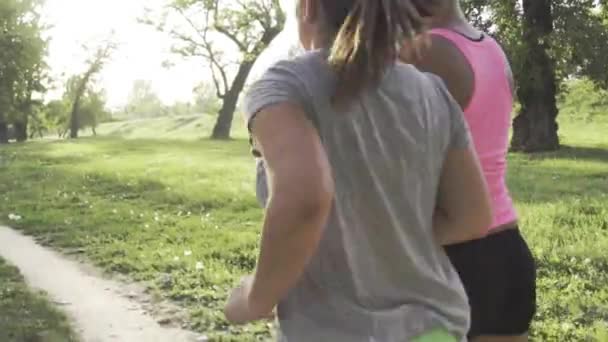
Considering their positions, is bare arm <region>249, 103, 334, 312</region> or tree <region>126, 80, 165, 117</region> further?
tree <region>126, 80, 165, 117</region>

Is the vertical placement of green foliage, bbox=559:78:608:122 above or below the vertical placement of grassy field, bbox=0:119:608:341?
above

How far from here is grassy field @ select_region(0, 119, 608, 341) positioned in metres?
5.80

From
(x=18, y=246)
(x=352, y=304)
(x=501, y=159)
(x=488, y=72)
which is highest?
(x=488, y=72)

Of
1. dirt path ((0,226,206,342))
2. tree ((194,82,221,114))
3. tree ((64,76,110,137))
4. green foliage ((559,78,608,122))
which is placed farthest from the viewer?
tree ((64,76,110,137))

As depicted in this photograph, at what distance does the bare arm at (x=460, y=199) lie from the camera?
1.58 metres

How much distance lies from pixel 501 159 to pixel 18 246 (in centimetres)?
745

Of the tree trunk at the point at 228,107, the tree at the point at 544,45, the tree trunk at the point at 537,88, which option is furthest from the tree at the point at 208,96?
the tree at the point at 544,45

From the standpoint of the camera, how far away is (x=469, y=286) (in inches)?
89.4

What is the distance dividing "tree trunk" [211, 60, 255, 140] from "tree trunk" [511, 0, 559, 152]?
59.4 ft

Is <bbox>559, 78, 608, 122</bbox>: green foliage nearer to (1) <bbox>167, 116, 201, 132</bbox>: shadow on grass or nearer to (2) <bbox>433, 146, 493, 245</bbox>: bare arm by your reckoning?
(2) <bbox>433, 146, 493, 245</bbox>: bare arm

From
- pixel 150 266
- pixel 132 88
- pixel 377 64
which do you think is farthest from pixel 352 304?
pixel 132 88

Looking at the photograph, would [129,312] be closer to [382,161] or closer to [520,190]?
[382,161]

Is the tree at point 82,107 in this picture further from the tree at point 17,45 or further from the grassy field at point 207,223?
the grassy field at point 207,223

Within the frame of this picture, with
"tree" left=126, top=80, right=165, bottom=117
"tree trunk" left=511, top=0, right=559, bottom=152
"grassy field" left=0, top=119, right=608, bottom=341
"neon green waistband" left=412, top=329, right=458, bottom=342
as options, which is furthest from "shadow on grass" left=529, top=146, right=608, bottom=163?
"tree" left=126, top=80, right=165, bottom=117
